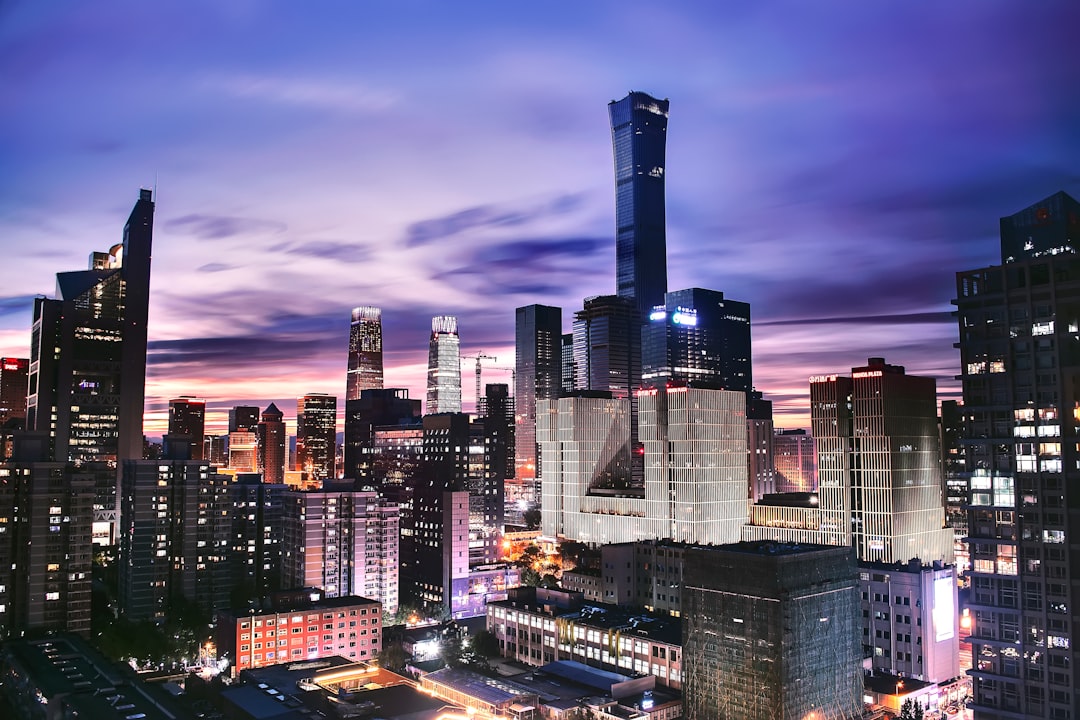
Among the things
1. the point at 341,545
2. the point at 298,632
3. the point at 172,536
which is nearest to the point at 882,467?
the point at 298,632

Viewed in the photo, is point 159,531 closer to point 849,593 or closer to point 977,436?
point 849,593

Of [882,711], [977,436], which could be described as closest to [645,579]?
[882,711]

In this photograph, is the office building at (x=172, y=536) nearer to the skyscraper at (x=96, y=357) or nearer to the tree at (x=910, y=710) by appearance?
the skyscraper at (x=96, y=357)

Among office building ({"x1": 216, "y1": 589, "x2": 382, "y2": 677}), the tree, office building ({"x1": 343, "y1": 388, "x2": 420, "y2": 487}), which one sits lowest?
the tree

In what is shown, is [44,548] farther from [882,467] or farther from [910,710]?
[882,467]

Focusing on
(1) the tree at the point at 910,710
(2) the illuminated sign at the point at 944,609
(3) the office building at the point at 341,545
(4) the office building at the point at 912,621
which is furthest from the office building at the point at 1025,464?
(3) the office building at the point at 341,545

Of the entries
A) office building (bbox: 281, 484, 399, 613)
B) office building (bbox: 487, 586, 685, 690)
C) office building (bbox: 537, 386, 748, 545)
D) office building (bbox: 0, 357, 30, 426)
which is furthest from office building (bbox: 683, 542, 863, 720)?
office building (bbox: 0, 357, 30, 426)

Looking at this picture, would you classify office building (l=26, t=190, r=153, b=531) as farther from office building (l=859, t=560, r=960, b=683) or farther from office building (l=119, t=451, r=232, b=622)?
office building (l=859, t=560, r=960, b=683)
